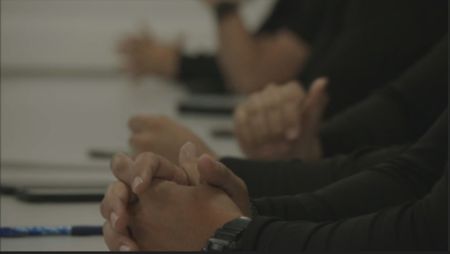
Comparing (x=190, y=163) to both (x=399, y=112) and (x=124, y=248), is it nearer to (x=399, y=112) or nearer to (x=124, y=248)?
(x=124, y=248)

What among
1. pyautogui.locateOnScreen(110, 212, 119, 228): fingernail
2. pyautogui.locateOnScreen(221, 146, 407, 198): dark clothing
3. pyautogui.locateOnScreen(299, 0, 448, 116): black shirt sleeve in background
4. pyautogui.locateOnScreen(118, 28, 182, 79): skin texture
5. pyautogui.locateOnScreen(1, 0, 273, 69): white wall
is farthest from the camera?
pyautogui.locateOnScreen(1, 0, 273, 69): white wall

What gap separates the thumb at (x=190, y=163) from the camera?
0.95 meters

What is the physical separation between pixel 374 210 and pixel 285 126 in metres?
0.55

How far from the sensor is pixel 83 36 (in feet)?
11.1

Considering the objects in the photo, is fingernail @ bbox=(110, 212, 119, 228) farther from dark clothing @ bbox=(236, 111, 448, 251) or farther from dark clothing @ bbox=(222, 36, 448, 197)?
dark clothing @ bbox=(222, 36, 448, 197)

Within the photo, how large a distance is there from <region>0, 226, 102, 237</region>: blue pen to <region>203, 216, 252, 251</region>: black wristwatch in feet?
0.78

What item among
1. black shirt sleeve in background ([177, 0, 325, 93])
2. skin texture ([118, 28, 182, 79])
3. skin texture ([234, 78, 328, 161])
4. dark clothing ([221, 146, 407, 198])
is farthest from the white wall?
dark clothing ([221, 146, 407, 198])

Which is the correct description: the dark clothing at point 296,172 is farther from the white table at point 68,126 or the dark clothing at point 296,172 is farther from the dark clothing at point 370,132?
the white table at point 68,126

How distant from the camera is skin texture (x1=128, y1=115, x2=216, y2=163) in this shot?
126 cm

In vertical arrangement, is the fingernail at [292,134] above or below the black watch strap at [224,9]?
above

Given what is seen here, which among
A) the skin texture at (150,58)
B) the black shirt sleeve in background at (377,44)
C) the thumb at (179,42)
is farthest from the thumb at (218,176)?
the thumb at (179,42)

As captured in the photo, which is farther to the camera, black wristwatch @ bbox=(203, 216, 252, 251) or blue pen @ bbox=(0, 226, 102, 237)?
blue pen @ bbox=(0, 226, 102, 237)

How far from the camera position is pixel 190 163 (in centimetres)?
99

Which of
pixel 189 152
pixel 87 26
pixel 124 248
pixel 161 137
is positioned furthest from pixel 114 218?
pixel 87 26
